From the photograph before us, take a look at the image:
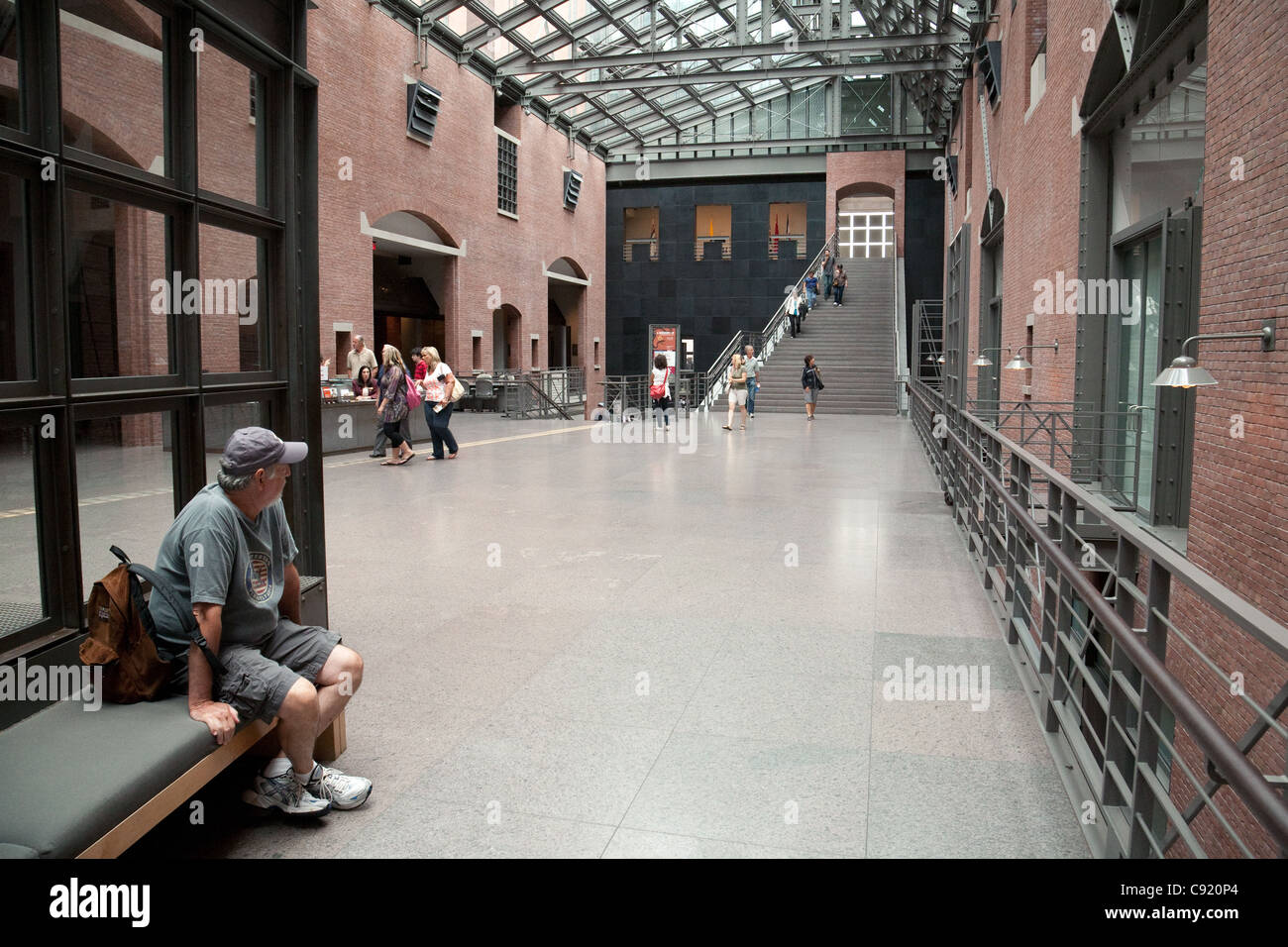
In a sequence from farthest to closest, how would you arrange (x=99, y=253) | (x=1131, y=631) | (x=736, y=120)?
1. (x=736, y=120)
2. (x=99, y=253)
3. (x=1131, y=631)

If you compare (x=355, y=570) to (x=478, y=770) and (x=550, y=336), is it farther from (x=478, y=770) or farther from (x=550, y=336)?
(x=550, y=336)

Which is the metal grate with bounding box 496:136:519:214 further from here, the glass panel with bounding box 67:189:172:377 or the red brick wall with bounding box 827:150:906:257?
the glass panel with bounding box 67:189:172:377

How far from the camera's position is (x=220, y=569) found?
10.2ft

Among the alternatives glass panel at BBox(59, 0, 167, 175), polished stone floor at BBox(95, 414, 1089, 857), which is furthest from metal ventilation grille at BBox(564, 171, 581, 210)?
glass panel at BBox(59, 0, 167, 175)

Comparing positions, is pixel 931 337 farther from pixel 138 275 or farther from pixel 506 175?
pixel 138 275

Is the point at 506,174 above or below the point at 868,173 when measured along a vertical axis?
below

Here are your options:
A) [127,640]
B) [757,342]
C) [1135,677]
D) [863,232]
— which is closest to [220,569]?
[127,640]

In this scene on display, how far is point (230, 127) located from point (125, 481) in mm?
1485

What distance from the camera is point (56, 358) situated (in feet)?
10.4

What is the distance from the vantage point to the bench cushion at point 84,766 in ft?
7.86

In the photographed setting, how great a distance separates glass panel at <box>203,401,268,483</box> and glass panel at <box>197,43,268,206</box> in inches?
33.9

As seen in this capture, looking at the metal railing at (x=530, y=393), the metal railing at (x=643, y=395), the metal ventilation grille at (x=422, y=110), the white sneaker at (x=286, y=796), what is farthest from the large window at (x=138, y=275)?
the metal railing at (x=643, y=395)
